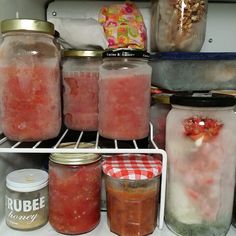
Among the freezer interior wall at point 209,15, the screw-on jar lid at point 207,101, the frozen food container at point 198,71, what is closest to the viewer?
the screw-on jar lid at point 207,101

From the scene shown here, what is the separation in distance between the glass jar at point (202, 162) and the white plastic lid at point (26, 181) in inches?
12.4

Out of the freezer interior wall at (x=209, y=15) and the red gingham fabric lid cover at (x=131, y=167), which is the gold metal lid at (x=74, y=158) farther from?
the freezer interior wall at (x=209, y=15)

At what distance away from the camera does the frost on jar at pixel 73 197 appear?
0.66 meters

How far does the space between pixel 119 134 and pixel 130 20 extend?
0.43 meters

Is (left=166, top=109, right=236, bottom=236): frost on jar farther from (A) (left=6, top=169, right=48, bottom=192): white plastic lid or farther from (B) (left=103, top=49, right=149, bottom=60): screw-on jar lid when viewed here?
(A) (left=6, top=169, right=48, bottom=192): white plastic lid

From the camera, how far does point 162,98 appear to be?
0.75 m

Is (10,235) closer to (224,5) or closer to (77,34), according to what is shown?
(77,34)

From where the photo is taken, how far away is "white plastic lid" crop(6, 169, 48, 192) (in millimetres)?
659

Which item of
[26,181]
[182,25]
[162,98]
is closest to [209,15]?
[182,25]

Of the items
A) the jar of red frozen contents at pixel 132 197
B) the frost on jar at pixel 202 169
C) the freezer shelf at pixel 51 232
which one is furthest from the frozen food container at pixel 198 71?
the freezer shelf at pixel 51 232

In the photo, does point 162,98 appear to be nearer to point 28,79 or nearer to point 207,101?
point 207,101

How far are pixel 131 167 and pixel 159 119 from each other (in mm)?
216

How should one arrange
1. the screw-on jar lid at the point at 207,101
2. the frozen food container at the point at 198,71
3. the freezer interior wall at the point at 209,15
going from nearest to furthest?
the screw-on jar lid at the point at 207,101, the frozen food container at the point at 198,71, the freezer interior wall at the point at 209,15

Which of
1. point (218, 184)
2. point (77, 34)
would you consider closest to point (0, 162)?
point (77, 34)
